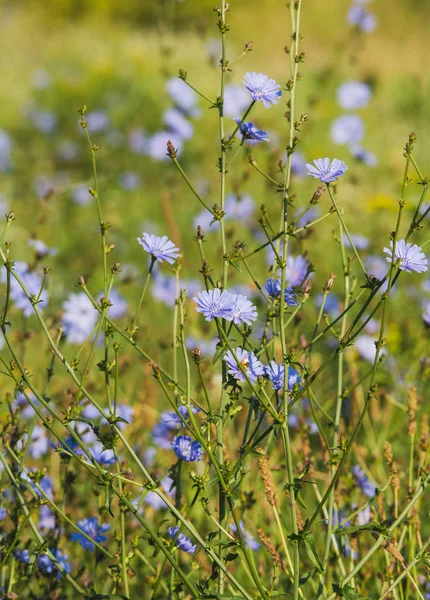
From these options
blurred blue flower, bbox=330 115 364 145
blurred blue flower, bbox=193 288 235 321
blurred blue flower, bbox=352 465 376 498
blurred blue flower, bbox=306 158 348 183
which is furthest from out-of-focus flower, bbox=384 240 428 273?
blurred blue flower, bbox=330 115 364 145

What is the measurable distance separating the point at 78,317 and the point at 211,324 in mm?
588

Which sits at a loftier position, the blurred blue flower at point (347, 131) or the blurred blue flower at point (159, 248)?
the blurred blue flower at point (347, 131)

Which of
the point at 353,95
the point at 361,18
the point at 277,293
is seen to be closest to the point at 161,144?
the point at 361,18

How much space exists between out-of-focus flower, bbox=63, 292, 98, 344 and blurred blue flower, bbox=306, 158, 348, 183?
1083 millimetres

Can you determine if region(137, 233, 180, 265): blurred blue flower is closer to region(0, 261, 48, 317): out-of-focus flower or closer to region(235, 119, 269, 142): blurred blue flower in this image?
region(235, 119, 269, 142): blurred blue flower

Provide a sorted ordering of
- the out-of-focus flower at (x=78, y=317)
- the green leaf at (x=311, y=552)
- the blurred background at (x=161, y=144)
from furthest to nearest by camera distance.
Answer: the blurred background at (x=161, y=144)
the out-of-focus flower at (x=78, y=317)
the green leaf at (x=311, y=552)

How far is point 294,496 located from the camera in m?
1.05

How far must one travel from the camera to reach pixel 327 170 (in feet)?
3.55

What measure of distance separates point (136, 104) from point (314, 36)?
29.6ft

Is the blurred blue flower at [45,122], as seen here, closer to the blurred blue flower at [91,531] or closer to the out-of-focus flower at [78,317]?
the out-of-focus flower at [78,317]

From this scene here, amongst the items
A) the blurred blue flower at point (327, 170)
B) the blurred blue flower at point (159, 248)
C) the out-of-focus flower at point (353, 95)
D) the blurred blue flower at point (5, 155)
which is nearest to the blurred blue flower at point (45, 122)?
the blurred blue flower at point (5, 155)

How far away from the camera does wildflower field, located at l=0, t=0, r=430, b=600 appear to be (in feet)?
Answer: 3.56

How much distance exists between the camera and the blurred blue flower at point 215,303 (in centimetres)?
104

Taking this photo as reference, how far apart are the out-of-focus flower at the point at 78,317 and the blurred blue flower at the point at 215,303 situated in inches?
39.4
